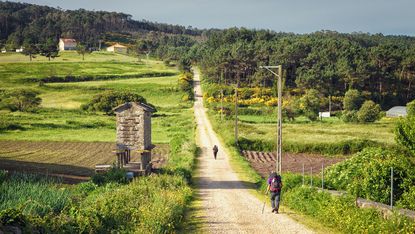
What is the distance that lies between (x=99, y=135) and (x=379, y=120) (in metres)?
53.0

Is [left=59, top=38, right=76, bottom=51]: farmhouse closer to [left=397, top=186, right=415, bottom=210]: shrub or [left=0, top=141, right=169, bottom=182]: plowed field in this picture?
[left=0, top=141, right=169, bottom=182]: plowed field

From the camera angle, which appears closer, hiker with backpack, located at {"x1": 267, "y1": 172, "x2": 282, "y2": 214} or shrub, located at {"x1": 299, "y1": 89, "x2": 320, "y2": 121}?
hiker with backpack, located at {"x1": 267, "y1": 172, "x2": 282, "y2": 214}

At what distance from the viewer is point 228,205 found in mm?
21203

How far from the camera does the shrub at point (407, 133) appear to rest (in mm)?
38531

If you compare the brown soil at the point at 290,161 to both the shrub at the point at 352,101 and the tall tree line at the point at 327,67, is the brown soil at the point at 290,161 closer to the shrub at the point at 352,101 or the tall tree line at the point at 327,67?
the shrub at the point at 352,101

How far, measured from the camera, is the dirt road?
1638cm

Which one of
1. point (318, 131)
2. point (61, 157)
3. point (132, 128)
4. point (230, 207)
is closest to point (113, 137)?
point (61, 157)

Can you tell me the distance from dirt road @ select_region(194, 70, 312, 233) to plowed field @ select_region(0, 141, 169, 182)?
713 cm

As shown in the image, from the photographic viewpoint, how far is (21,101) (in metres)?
81.2

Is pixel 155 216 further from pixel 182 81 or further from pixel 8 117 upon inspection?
pixel 182 81

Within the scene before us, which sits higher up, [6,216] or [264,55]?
[264,55]

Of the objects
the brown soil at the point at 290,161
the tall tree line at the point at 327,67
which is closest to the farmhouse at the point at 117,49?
the tall tree line at the point at 327,67

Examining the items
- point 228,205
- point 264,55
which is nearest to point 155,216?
point 228,205

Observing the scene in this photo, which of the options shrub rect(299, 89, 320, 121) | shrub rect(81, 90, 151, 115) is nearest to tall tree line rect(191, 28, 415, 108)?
shrub rect(299, 89, 320, 121)
